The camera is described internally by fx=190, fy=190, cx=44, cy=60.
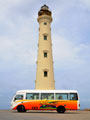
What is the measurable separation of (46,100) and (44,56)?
1136cm

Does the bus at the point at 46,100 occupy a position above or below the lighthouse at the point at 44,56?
below

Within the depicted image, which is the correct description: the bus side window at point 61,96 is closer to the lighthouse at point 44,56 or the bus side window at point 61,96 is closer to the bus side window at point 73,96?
the bus side window at point 73,96

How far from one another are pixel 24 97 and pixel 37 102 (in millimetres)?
1717

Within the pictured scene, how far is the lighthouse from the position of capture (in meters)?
31.6

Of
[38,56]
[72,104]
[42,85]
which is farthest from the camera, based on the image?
[38,56]

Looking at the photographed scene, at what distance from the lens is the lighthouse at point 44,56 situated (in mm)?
31595

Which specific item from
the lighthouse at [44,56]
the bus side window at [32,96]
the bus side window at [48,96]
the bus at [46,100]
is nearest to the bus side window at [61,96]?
the bus at [46,100]

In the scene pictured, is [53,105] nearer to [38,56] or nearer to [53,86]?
[53,86]

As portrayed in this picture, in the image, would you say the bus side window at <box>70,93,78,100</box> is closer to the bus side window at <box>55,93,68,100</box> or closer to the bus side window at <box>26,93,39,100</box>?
the bus side window at <box>55,93,68,100</box>

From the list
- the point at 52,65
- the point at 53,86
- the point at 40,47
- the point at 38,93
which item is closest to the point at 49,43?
the point at 40,47

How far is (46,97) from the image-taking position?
915 inches

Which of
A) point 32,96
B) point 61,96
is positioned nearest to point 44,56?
point 32,96

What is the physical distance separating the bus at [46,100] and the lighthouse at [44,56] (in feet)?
26.1

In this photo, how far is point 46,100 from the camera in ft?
76.0
